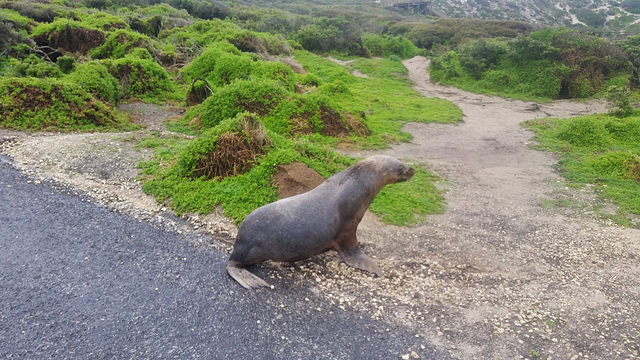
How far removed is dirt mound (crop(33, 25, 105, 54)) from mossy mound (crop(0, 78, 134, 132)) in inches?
363

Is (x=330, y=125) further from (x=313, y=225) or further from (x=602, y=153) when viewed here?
(x=602, y=153)

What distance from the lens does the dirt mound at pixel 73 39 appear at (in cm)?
1744

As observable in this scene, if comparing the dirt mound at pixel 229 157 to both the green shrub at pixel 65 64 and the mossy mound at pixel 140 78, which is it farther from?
the green shrub at pixel 65 64

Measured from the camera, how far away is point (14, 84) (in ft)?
31.7

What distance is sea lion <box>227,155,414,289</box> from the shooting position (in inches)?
186

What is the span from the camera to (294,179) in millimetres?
6863

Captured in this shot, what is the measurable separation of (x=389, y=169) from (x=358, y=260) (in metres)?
1.25

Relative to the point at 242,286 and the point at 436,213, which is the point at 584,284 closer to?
the point at 436,213

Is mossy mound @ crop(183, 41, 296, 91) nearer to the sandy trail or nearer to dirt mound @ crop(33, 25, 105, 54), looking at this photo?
dirt mound @ crop(33, 25, 105, 54)

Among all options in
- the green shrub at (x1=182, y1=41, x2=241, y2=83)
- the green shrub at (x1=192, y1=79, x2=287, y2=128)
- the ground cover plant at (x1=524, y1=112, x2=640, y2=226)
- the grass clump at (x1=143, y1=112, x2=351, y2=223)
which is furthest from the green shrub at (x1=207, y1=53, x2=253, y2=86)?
the ground cover plant at (x1=524, y1=112, x2=640, y2=226)

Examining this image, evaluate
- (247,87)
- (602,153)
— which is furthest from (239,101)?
(602,153)

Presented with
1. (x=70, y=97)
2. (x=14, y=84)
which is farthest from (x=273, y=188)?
(x=14, y=84)

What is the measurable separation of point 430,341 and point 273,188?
3.61 metres

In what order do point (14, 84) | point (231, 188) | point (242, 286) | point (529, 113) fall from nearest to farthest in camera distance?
1. point (242, 286)
2. point (231, 188)
3. point (14, 84)
4. point (529, 113)
